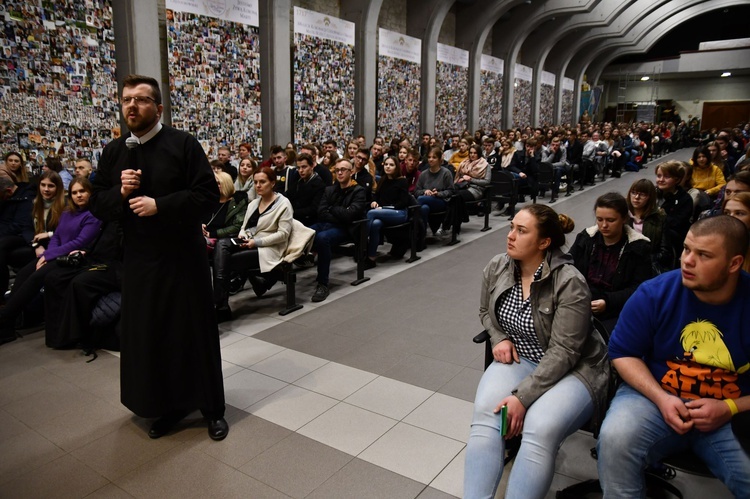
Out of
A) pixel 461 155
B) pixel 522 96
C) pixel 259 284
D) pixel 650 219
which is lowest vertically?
pixel 259 284

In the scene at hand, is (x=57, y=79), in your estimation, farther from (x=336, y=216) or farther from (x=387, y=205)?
(x=387, y=205)

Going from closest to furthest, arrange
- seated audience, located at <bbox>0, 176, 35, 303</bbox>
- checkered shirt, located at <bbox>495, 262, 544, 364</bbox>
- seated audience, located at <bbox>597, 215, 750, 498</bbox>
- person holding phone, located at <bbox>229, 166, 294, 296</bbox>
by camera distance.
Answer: seated audience, located at <bbox>597, 215, 750, 498</bbox> → checkered shirt, located at <bbox>495, 262, 544, 364</bbox> → person holding phone, located at <bbox>229, 166, 294, 296</bbox> → seated audience, located at <bbox>0, 176, 35, 303</bbox>

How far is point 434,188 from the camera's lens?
7.45m

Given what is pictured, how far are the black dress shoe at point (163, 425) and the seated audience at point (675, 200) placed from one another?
385 cm

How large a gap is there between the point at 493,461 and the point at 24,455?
237cm

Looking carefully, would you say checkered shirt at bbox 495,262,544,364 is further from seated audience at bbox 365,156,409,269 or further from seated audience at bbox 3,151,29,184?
seated audience at bbox 3,151,29,184

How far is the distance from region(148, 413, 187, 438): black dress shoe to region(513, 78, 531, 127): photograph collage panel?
2016cm

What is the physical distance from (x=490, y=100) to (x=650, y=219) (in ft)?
54.0

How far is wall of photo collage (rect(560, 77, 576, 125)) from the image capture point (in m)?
26.9

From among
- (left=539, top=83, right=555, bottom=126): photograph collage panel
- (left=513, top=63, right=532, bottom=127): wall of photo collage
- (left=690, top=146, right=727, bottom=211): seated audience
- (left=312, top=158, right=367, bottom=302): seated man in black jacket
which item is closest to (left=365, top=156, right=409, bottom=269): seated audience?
(left=312, top=158, right=367, bottom=302): seated man in black jacket

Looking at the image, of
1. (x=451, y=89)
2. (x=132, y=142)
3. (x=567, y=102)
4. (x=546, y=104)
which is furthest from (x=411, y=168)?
(x=567, y=102)

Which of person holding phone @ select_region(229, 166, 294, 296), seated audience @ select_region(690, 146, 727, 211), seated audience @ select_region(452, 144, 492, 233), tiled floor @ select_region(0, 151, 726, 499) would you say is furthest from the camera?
seated audience @ select_region(452, 144, 492, 233)

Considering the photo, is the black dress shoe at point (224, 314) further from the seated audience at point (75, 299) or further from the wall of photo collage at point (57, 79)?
the wall of photo collage at point (57, 79)

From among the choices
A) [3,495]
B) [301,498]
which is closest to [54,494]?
[3,495]
